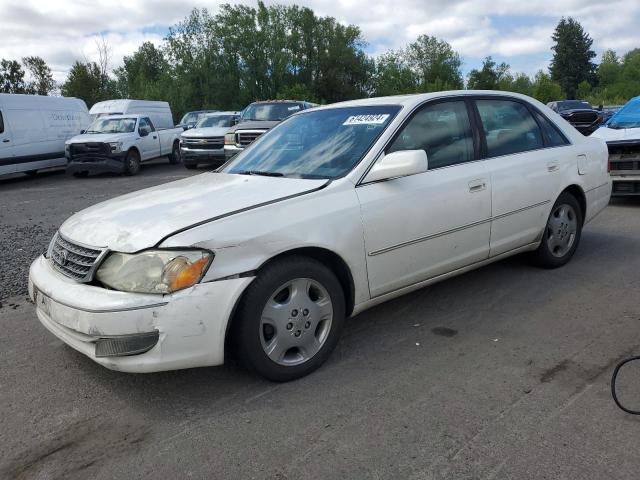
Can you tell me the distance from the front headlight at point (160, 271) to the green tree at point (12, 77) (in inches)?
1931

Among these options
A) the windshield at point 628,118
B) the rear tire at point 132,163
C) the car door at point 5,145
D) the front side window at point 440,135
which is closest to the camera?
the front side window at point 440,135

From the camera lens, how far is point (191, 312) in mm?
2803

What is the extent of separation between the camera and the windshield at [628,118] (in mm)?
8641

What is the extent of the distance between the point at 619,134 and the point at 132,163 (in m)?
12.2

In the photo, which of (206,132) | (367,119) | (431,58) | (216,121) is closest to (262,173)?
(367,119)

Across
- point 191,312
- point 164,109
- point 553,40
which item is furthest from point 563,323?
point 553,40

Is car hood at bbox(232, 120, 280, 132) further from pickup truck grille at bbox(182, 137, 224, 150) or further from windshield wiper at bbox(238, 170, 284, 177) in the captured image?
windshield wiper at bbox(238, 170, 284, 177)

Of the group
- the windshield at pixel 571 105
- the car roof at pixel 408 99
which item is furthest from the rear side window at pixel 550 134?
the windshield at pixel 571 105

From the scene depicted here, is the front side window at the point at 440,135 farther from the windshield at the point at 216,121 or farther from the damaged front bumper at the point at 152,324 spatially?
the windshield at the point at 216,121

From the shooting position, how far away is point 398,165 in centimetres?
346

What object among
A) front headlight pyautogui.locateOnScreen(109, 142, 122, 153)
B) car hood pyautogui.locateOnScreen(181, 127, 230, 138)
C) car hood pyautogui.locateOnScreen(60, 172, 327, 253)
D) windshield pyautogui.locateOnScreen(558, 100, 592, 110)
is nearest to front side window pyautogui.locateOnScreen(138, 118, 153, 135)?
car hood pyautogui.locateOnScreen(181, 127, 230, 138)

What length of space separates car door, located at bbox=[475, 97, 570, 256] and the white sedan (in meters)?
0.02

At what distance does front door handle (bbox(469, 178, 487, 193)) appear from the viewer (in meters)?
4.08

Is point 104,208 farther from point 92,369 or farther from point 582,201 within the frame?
point 582,201
